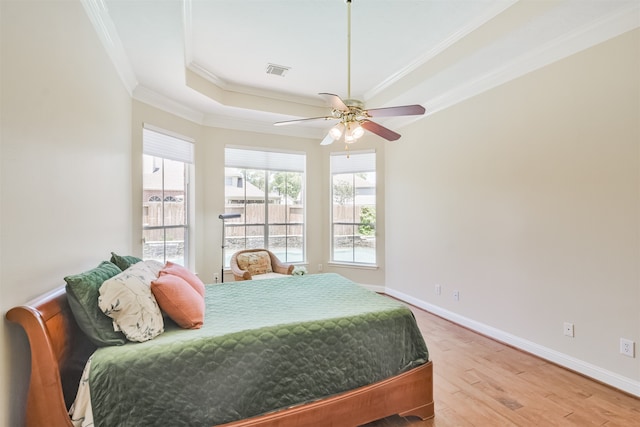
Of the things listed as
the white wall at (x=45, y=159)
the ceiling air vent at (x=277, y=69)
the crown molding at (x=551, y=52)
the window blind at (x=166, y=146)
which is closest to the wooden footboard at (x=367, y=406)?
the white wall at (x=45, y=159)

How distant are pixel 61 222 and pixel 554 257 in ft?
12.0

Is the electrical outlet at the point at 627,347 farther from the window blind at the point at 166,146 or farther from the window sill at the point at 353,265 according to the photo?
the window blind at the point at 166,146

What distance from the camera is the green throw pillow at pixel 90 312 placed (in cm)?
144

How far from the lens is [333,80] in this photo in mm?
3828

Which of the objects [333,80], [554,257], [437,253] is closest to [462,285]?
[437,253]

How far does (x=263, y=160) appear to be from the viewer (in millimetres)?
4773

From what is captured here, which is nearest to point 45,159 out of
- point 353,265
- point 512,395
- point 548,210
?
point 512,395

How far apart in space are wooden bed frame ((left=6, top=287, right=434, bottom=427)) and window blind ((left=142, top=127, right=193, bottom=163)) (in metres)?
2.25

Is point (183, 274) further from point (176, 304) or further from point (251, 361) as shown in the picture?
point (251, 361)

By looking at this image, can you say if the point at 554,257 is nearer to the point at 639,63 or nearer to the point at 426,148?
the point at 639,63

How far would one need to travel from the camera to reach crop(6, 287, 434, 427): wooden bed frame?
4.04 feet

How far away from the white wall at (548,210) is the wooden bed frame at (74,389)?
1.49 meters

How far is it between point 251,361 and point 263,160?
11.9 feet

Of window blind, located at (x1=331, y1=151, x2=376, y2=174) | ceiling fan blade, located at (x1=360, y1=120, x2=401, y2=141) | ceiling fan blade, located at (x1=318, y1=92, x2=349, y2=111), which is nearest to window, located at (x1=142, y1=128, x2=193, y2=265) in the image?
window blind, located at (x1=331, y1=151, x2=376, y2=174)
